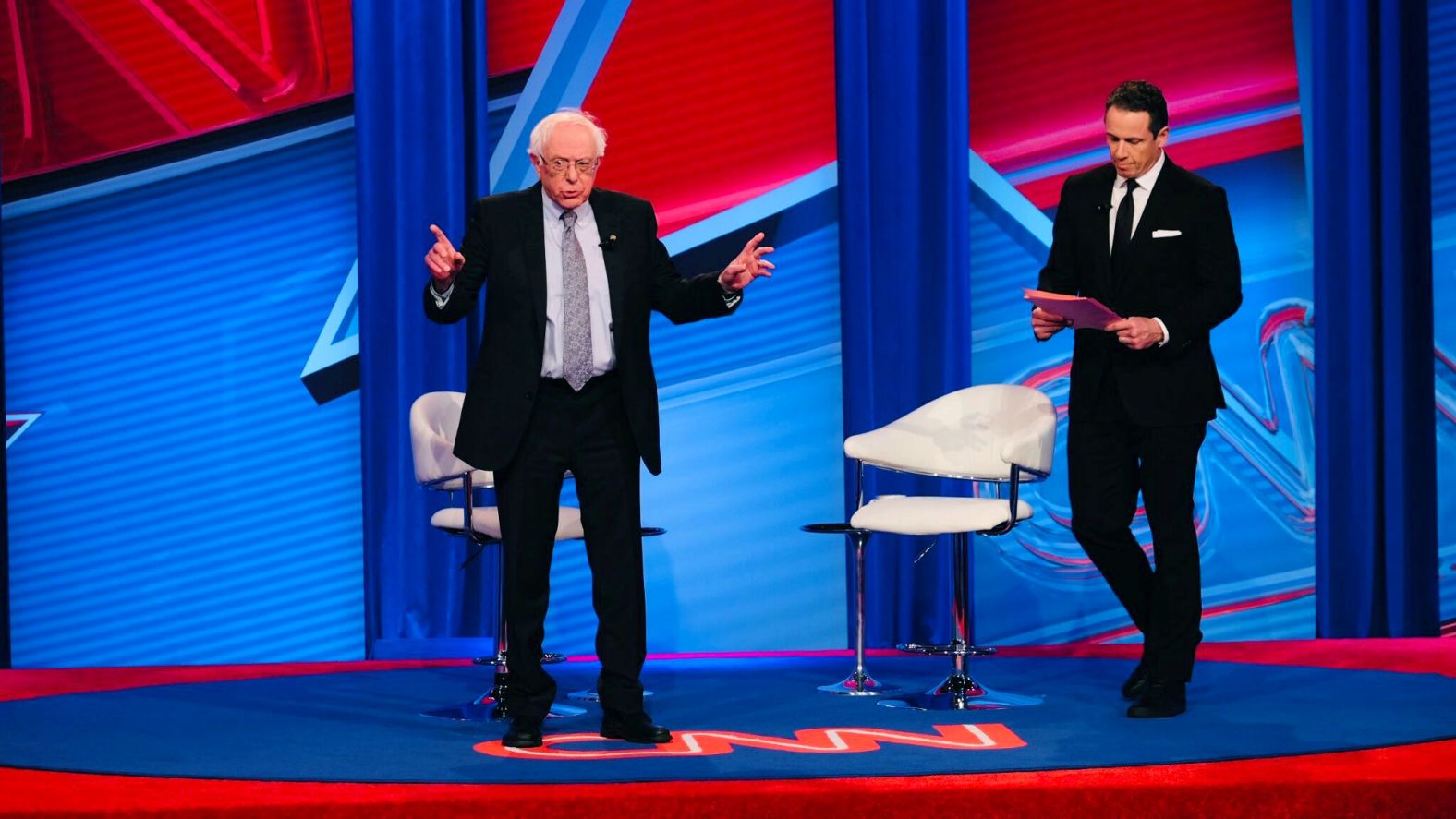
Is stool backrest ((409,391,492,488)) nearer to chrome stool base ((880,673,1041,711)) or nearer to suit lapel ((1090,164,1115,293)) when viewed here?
chrome stool base ((880,673,1041,711))

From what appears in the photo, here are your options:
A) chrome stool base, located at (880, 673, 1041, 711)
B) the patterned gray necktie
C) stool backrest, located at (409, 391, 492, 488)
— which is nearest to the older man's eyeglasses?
the patterned gray necktie

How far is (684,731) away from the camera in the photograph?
339 cm

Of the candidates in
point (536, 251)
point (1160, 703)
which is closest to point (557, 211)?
point (536, 251)

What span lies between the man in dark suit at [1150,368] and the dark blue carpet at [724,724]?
32 centimetres

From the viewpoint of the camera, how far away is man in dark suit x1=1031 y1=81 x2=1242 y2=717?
11.9ft

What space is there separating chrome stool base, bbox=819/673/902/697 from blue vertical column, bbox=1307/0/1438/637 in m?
2.05

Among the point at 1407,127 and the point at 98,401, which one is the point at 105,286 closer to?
the point at 98,401

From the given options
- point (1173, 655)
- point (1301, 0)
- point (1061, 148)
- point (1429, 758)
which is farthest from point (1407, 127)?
point (1429, 758)

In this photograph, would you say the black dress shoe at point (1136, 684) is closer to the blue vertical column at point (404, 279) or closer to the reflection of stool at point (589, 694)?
the reflection of stool at point (589, 694)

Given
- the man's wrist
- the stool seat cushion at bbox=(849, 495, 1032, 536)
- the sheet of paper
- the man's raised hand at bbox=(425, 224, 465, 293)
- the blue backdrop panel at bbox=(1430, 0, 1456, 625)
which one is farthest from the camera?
the blue backdrop panel at bbox=(1430, 0, 1456, 625)

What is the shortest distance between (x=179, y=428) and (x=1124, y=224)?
373 centimetres

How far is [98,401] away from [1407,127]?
16.4 feet

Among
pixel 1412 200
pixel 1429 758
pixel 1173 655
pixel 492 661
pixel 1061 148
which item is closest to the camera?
pixel 1429 758

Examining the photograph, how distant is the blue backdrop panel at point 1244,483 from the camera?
5.64 meters
